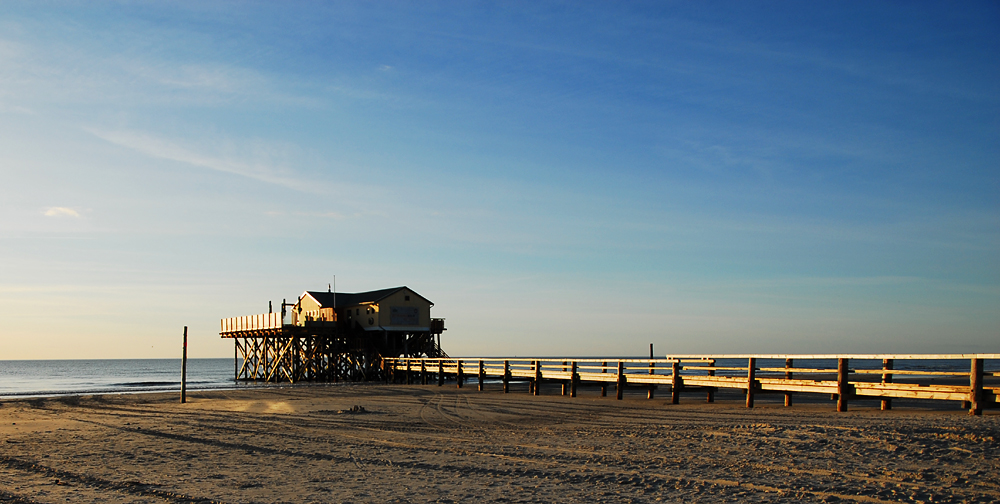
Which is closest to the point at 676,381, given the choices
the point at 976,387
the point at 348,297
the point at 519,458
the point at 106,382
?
the point at 976,387

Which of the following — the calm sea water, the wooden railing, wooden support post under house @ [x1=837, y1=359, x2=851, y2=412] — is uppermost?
Result: wooden support post under house @ [x1=837, y1=359, x2=851, y2=412]

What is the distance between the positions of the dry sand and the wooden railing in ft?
Answer: 97.0

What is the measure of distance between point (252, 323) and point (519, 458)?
43.0 metres

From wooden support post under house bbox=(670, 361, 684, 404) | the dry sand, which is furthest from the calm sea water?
wooden support post under house bbox=(670, 361, 684, 404)

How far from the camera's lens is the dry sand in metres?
7.77

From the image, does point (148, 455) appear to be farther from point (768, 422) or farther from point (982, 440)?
point (982, 440)

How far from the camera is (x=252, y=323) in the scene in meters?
49.3

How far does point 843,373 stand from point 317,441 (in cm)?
1094

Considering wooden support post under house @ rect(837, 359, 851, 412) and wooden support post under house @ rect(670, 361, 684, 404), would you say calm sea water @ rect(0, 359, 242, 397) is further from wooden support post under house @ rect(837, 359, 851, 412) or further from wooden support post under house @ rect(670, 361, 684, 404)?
wooden support post under house @ rect(837, 359, 851, 412)

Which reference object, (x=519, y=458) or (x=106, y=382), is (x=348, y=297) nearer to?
(x=106, y=382)

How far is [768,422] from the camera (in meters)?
13.2

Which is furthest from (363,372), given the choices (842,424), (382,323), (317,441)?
(842,424)

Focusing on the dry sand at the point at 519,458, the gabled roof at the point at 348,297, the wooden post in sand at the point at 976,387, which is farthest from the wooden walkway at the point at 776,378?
the gabled roof at the point at 348,297

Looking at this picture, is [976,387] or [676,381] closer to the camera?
[976,387]
